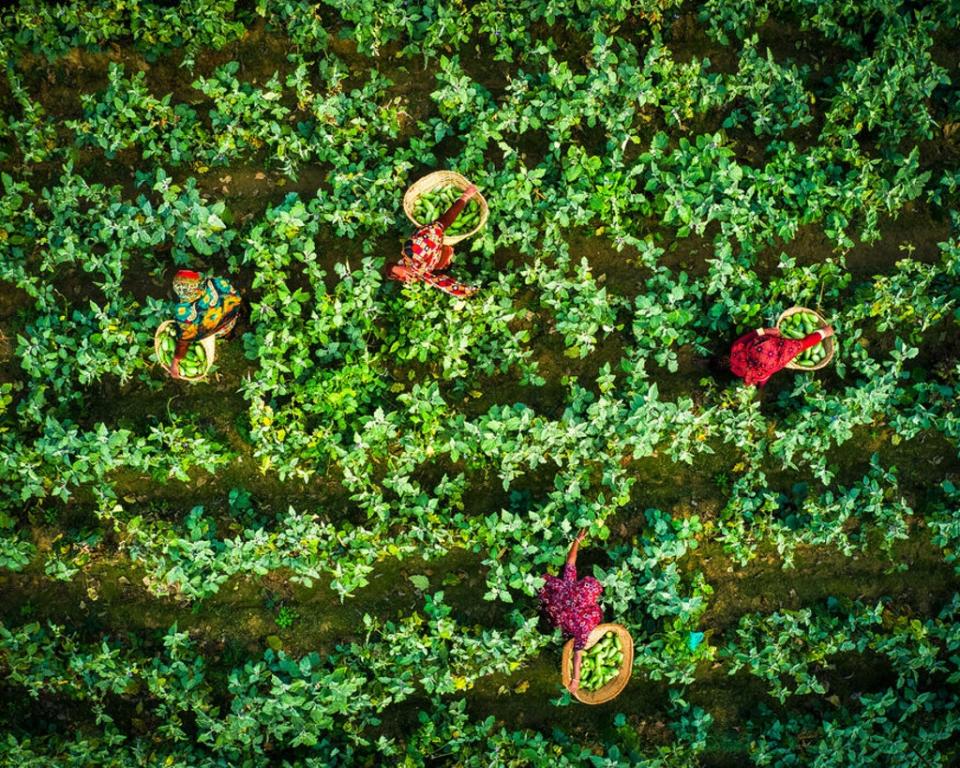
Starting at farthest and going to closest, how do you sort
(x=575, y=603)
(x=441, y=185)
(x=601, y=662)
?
(x=441, y=185) → (x=601, y=662) → (x=575, y=603)

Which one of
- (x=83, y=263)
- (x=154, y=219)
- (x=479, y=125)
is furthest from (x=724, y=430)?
(x=83, y=263)

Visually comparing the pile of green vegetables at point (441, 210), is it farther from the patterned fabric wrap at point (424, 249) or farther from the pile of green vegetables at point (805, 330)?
the pile of green vegetables at point (805, 330)

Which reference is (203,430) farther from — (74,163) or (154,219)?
(74,163)

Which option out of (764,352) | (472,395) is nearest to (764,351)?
(764,352)

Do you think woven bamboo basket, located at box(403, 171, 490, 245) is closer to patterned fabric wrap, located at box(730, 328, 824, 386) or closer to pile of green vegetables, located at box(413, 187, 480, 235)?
pile of green vegetables, located at box(413, 187, 480, 235)

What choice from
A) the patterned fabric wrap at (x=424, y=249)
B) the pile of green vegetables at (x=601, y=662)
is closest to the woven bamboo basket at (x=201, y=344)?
the patterned fabric wrap at (x=424, y=249)

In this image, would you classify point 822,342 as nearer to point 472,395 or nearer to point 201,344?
point 472,395

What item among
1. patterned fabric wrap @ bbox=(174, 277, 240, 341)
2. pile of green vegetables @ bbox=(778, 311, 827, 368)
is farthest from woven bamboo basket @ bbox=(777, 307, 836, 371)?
patterned fabric wrap @ bbox=(174, 277, 240, 341)
